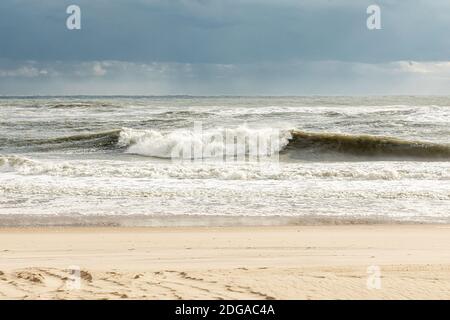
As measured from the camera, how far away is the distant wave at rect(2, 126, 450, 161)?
2056cm

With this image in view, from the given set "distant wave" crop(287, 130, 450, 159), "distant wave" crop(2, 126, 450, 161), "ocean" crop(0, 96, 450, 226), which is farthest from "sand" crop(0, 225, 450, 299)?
"distant wave" crop(287, 130, 450, 159)

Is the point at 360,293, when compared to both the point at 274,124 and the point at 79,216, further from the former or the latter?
the point at 274,124

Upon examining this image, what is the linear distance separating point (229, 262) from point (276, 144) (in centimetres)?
1564

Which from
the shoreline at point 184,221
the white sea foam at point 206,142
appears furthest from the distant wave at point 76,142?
the shoreline at point 184,221

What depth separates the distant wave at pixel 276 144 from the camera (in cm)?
2056

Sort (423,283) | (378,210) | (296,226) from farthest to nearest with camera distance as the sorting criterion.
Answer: (378,210) → (296,226) → (423,283)

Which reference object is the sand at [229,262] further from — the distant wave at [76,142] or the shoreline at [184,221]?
the distant wave at [76,142]

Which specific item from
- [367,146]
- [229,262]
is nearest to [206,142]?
[367,146]

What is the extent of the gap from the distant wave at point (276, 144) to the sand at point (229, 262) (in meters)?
11.4

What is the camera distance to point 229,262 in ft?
23.1

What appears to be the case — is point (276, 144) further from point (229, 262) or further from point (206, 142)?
point (229, 262)
